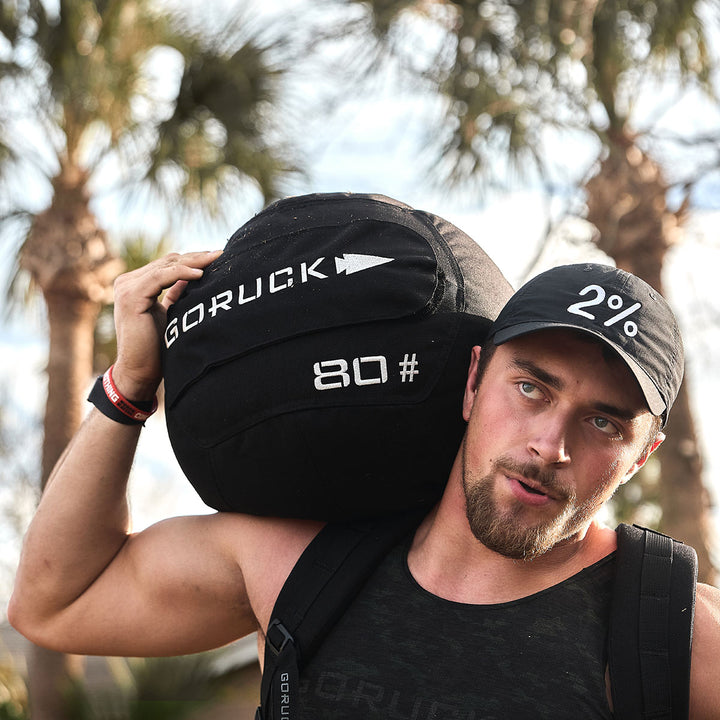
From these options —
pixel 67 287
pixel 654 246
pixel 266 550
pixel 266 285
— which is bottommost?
pixel 67 287

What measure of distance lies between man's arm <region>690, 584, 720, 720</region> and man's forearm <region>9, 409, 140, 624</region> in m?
1.43

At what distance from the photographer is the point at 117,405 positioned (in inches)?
92.5

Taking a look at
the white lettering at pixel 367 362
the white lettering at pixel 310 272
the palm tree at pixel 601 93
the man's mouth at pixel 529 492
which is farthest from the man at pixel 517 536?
the palm tree at pixel 601 93

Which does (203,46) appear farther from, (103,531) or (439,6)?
(103,531)

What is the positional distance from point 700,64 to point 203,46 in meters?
4.13

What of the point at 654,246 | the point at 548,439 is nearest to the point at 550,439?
the point at 548,439

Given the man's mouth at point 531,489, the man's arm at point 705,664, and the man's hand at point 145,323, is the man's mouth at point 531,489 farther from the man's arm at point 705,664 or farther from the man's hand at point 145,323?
the man's hand at point 145,323

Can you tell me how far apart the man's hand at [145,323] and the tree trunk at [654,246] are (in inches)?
196

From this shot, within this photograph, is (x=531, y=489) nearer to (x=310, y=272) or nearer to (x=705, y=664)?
(x=705, y=664)

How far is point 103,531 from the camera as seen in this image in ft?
7.85

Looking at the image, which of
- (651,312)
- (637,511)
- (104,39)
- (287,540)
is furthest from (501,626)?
(637,511)

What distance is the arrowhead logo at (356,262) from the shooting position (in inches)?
79.5

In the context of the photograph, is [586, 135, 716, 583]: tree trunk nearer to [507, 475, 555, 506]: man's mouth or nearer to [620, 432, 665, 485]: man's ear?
[620, 432, 665, 485]: man's ear

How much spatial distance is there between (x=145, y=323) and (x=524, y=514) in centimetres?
106
